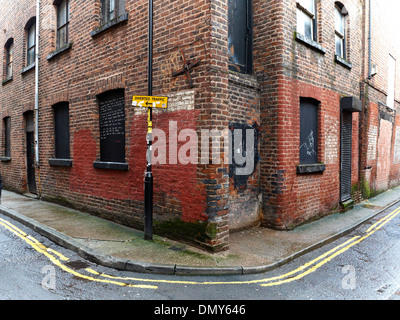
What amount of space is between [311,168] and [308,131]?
1.02 metres

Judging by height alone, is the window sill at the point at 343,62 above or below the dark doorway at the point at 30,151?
above

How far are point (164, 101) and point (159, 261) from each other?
293 centimetres

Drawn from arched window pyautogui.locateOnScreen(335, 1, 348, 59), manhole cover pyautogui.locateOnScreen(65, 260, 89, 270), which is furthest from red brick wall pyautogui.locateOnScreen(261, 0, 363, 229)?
manhole cover pyautogui.locateOnScreen(65, 260, 89, 270)

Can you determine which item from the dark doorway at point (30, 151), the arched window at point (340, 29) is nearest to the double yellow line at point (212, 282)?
the dark doorway at point (30, 151)

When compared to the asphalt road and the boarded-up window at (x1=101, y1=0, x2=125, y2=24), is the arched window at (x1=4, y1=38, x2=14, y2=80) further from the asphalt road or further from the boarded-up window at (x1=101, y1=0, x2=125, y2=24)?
the asphalt road

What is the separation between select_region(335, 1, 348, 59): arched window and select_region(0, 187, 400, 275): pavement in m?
5.36

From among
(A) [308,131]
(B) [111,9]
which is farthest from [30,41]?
(A) [308,131]

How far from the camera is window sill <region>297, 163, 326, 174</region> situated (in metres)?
7.25

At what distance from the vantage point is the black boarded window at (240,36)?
6.72 m

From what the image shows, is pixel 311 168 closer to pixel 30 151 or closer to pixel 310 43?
pixel 310 43

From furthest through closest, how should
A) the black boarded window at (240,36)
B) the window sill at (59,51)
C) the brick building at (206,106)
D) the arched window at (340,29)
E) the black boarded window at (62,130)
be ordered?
the arched window at (340,29) < the black boarded window at (62,130) < the window sill at (59,51) < the black boarded window at (240,36) < the brick building at (206,106)

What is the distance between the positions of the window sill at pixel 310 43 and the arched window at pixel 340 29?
188cm

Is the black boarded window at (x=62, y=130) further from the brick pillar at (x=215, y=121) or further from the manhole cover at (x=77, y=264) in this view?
the brick pillar at (x=215, y=121)

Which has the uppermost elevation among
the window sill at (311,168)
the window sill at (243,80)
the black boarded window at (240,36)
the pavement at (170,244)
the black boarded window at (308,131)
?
the black boarded window at (240,36)
